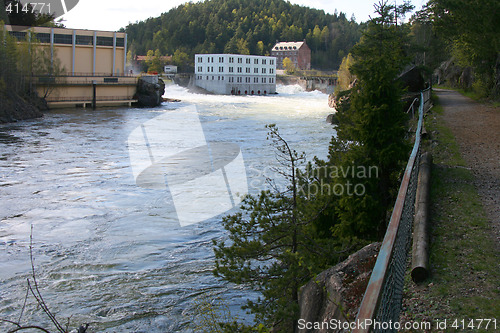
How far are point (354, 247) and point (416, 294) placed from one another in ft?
10.9

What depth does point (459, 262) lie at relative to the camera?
5797 mm

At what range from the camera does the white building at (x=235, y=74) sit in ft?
349

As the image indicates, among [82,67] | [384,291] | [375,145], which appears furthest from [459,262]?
[82,67]

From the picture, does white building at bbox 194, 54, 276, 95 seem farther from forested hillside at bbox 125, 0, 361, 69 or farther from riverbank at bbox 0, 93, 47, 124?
riverbank at bbox 0, 93, 47, 124

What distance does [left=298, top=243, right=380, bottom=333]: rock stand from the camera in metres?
5.44

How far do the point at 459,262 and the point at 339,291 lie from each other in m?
1.40

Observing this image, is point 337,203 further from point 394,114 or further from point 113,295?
point 113,295

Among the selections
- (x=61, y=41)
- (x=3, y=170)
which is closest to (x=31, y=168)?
(x=3, y=170)

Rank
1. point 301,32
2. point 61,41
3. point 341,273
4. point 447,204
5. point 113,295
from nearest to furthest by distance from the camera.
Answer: point 341,273 → point 447,204 → point 113,295 → point 61,41 → point 301,32

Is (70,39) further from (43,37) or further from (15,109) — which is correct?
(15,109)

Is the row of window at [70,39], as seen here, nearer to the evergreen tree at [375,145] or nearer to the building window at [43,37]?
the building window at [43,37]

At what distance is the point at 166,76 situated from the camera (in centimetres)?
12169

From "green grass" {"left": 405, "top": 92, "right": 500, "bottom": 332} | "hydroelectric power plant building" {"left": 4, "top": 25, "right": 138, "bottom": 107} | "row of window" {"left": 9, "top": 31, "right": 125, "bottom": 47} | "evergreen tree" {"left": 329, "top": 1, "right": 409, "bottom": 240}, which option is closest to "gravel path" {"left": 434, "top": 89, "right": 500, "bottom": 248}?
"green grass" {"left": 405, "top": 92, "right": 500, "bottom": 332}

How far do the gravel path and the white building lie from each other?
8272 centimetres
